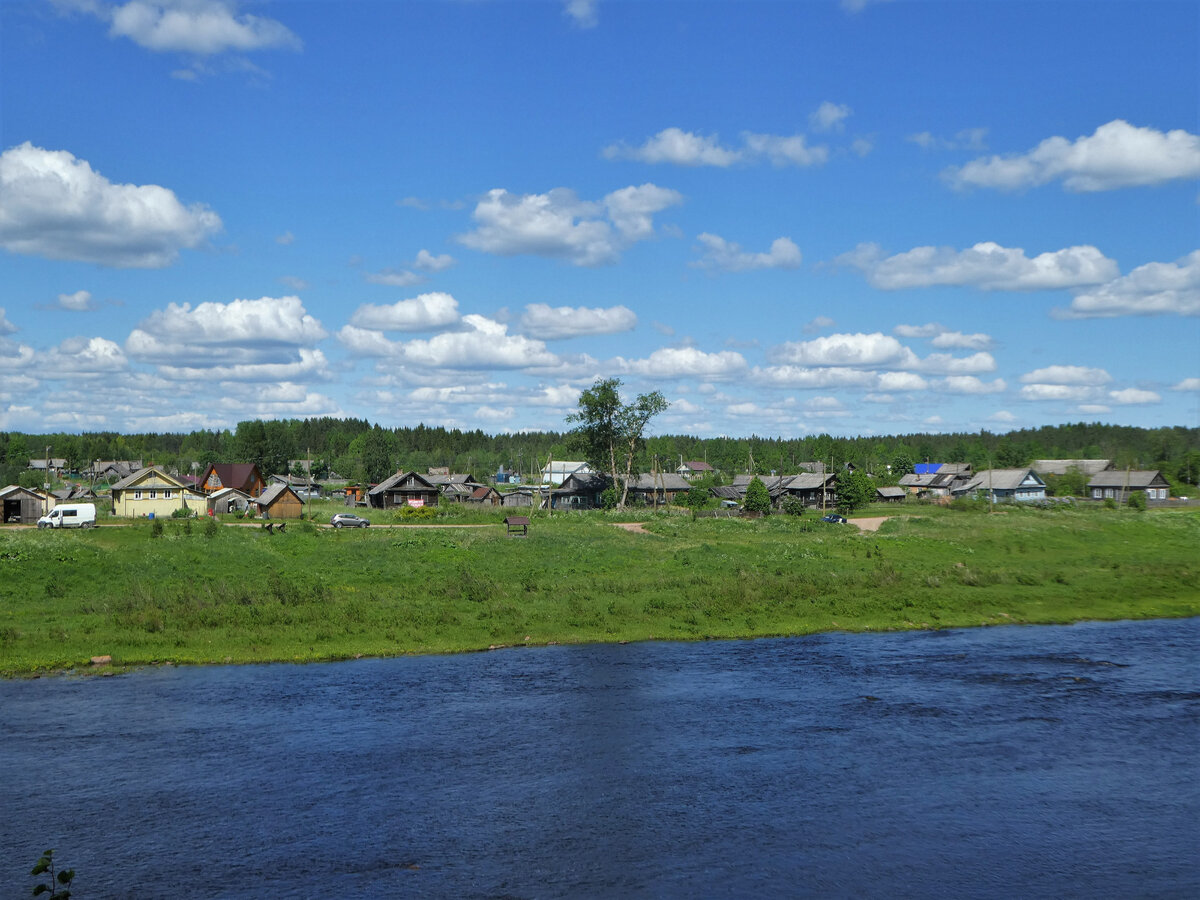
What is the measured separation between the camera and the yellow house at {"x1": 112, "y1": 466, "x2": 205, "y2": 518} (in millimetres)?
104062

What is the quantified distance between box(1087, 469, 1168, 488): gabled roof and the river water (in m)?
133

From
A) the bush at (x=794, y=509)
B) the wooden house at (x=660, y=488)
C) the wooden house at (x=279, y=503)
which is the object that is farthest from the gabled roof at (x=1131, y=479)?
the wooden house at (x=279, y=503)

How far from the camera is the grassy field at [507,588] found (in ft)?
133

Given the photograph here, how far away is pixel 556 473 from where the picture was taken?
172 meters

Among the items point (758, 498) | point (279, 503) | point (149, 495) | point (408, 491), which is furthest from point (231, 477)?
point (758, 498)

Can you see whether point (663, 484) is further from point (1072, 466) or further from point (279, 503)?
point (1072, 466)

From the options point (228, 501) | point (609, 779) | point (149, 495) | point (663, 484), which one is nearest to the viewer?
point (609, 779)

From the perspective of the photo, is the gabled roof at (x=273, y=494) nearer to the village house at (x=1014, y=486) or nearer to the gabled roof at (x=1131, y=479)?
the village house at (x=1014, y=486)

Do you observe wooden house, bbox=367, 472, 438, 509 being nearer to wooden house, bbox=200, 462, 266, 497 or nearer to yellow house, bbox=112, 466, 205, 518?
wooden house, bbox=200, 462, 266, 497

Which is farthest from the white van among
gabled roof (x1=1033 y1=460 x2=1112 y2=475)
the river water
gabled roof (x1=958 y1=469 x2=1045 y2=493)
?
gabled roof (x1=1033 y1=460 x2=1112 y2=475)

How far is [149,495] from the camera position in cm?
10488

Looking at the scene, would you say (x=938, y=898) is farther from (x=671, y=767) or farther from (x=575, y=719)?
(x=575, y=719)

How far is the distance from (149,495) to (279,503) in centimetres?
1387

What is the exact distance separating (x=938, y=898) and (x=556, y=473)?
154 m
